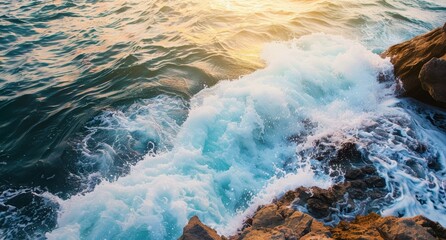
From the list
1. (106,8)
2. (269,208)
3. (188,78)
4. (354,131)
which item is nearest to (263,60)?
(188,78)

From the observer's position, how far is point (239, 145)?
21.7ft

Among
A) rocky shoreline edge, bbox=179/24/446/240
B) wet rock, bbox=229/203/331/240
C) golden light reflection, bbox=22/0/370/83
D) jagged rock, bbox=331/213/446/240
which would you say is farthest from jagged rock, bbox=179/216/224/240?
golden light reflection, bbox=22/0/370/83

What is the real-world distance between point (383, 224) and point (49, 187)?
576 cm

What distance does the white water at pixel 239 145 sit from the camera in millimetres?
5105

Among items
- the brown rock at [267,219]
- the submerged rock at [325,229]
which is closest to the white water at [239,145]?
the brown rock at [267,219]

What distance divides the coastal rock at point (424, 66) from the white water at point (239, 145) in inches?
17.6

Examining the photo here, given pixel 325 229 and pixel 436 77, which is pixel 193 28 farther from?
pixel 325 229

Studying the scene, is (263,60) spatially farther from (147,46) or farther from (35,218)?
(35,218)

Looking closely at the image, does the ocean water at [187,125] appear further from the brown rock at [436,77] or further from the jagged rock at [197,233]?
the jagged rock at [197,233]

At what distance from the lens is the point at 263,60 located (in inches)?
381

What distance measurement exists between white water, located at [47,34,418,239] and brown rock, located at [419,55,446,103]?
97 centimetres

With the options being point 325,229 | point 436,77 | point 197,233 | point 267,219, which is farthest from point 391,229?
point 436,77

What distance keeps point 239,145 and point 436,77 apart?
4313 millimetres

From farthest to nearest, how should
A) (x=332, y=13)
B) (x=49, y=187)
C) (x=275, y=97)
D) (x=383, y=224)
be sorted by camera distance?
(x=332, y=13) < (x=275, y=97) < (x=49, y=187) < (x=383, y=224)
